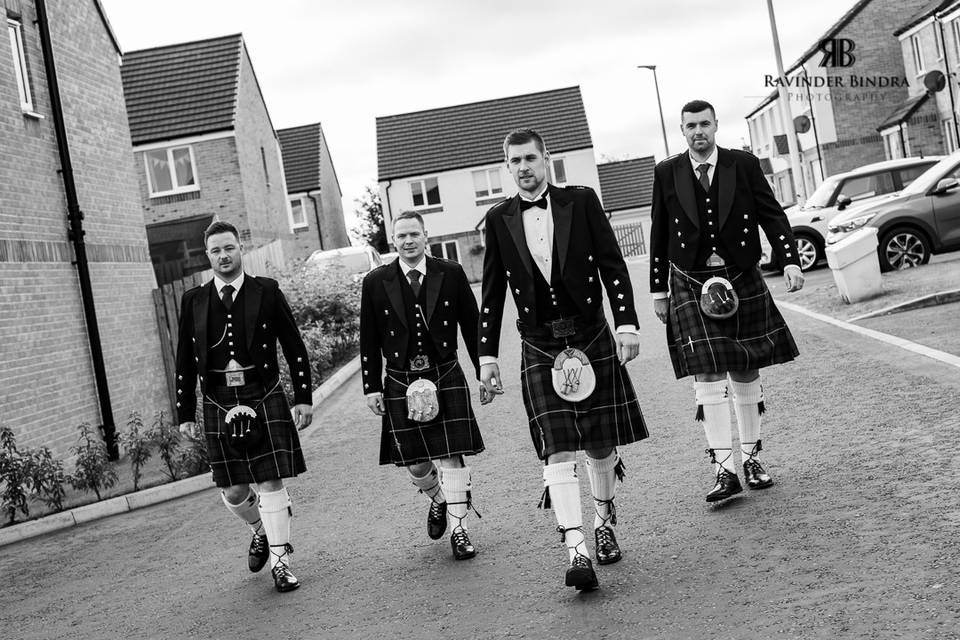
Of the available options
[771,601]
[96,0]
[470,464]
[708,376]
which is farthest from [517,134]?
[96,0]

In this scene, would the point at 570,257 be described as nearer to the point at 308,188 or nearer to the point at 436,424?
the point at 436,424

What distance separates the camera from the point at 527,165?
564 cm

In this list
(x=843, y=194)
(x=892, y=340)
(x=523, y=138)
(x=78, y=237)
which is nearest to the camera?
(x=523, y=138)

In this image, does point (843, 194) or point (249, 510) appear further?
point (843, 194)

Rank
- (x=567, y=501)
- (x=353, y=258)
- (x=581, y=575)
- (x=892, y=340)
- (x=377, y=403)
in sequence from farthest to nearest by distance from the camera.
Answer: (x=353, y=258)
(x=892, y=340)
(x=377, y=403)
(x=567, y=501)
(x=581, y=575)

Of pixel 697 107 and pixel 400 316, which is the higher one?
pixel 697 107

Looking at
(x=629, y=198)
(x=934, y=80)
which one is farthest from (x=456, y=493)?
(x=629, y=198)

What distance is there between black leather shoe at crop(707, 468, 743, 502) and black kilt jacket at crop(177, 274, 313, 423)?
228 cm

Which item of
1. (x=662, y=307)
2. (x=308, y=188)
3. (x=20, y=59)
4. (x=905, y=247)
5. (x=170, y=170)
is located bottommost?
(x=662, y=307)

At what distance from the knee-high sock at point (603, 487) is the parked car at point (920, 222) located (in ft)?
47.0

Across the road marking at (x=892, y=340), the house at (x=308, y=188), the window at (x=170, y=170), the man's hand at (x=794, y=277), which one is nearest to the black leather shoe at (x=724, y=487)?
the man's hand at (x=794, y=277)

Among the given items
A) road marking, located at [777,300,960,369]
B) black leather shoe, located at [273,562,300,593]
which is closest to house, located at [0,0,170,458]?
black leather shoe, located at [273,562,300,593]

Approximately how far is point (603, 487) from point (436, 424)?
119cm

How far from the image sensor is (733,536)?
5836 mm
